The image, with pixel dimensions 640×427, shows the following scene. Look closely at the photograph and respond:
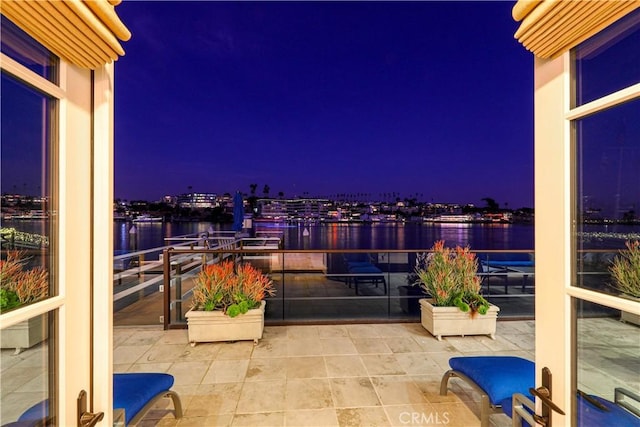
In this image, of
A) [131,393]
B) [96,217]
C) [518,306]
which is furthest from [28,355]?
[518,306]

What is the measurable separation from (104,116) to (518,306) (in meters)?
5.33

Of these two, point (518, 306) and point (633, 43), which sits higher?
point (633, 43)

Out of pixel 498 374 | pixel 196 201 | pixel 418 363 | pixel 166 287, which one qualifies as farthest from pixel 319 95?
pixel 498 374

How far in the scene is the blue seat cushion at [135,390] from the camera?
162 centimetres

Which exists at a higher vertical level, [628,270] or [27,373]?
[628,270]

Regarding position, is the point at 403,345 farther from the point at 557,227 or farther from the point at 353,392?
the point at 557,227

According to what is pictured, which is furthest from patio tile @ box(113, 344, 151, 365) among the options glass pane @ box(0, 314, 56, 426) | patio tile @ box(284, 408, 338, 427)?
glass pane @ box(0, 314, 56, 426)

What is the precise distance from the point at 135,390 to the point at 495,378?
85.2 inches

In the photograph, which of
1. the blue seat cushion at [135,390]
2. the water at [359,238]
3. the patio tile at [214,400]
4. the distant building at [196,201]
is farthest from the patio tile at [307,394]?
the distant building at [196,201]

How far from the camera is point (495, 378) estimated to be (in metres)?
1.85

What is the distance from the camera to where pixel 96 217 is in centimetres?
96

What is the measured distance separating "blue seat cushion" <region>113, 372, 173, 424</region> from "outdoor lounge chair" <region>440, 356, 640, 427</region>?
191 centimetres

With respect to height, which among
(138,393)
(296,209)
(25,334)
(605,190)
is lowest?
(138,393)

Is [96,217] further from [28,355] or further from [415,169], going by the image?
[415,169]
